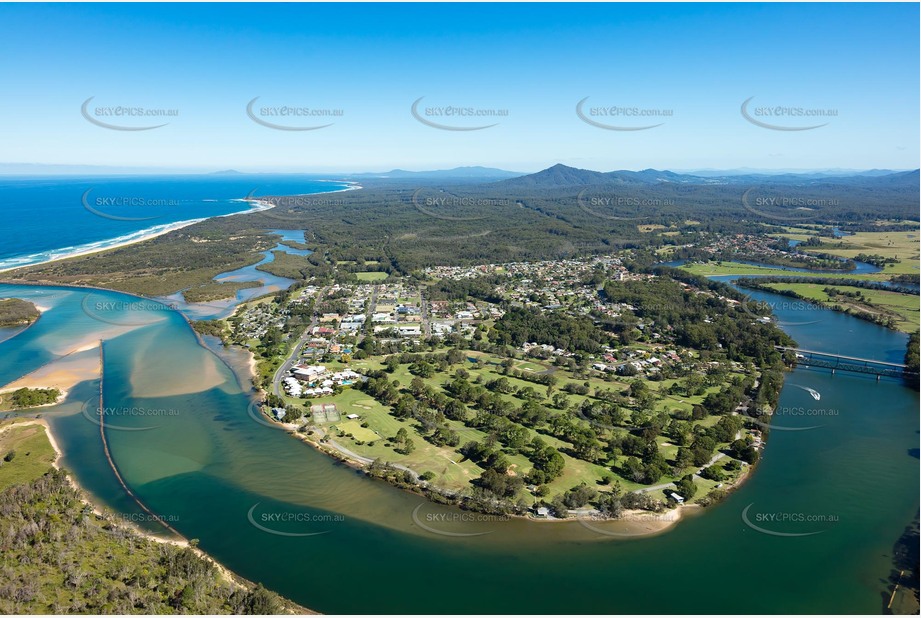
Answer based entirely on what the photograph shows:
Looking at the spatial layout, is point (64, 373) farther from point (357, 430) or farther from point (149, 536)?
point (357, 430)

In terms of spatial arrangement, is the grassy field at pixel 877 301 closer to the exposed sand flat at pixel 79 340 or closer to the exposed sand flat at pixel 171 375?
the exposed sand flat at pixel 171 375

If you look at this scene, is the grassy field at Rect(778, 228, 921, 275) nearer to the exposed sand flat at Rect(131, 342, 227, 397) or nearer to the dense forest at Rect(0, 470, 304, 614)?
the exposed sand flat at Rect(131, 342, 227, 397)

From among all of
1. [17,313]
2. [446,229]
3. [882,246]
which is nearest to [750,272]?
[882,246]

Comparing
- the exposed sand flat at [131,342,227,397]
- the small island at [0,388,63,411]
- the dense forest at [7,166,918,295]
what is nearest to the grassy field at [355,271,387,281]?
the dense forest at [7,166,918,295]

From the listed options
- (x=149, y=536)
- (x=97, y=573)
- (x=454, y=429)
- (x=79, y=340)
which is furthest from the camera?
(x=79, y=340)

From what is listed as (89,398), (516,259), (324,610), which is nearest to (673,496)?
(324,610)

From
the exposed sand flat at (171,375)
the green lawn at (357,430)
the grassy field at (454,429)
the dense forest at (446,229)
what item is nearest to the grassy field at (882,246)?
the dense forest at (446,229)

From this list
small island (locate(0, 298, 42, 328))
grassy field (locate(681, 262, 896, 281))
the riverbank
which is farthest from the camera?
grassy field (locate(681, 262, 896, 281))
